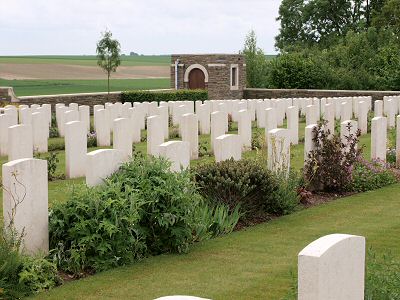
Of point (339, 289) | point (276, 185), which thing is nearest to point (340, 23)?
point (276, 185)

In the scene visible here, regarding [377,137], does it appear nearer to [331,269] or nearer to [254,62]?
[331,269]

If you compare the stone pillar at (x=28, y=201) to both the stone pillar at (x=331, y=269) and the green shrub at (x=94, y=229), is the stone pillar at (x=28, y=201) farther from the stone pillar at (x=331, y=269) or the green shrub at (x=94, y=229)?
the stone pillar at (x=331, y=269)

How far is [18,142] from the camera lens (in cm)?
1283

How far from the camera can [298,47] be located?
181 feet

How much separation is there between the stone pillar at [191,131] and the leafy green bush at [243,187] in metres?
5.35

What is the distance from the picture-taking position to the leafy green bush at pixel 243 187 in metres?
9.94

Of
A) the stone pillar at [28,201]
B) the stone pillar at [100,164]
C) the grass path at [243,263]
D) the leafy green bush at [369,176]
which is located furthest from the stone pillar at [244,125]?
the stone pillar at [28,201]

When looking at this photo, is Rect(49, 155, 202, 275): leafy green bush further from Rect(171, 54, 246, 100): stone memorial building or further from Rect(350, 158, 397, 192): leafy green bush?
Rect(171, 54, 246, 100): stone memorial building

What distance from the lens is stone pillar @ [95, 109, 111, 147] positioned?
731 inches

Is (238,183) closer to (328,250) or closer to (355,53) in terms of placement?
(328,250)

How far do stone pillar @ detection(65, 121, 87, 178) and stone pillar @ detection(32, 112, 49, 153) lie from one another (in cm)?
376

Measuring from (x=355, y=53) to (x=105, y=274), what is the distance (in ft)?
119

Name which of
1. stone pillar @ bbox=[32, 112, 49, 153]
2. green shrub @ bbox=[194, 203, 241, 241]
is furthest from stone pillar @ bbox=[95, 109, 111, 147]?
green shrub @ bbox=[194, 203, 241, 241]

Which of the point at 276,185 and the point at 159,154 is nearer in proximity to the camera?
the point at 159,154
